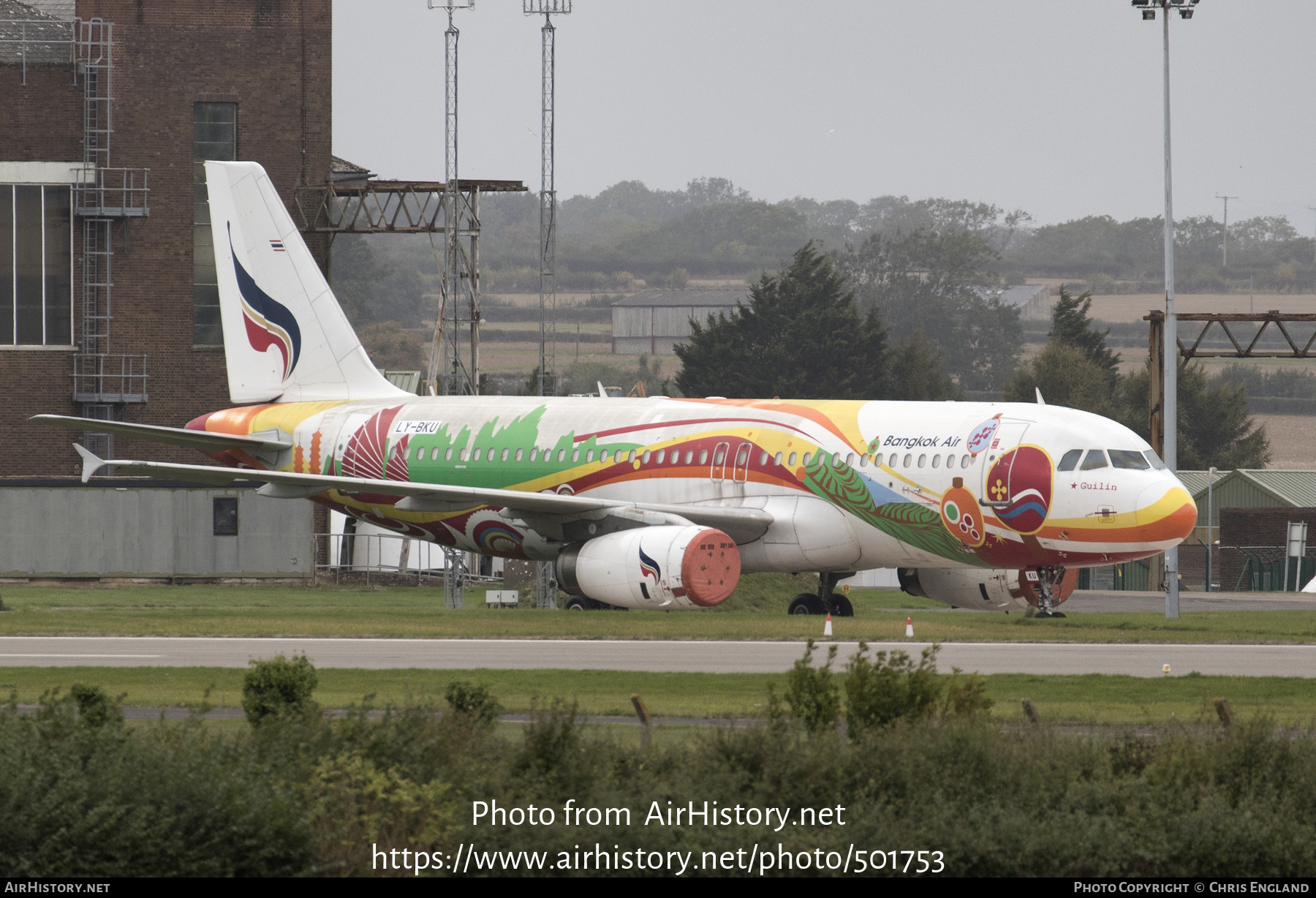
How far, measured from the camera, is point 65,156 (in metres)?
58.7

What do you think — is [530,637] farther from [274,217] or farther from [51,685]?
[274,217]

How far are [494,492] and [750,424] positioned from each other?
18.2 feet

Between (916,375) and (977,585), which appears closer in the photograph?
(977,585)

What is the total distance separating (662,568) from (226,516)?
2301 centimetres

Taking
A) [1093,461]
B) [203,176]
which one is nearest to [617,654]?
[1093,461]

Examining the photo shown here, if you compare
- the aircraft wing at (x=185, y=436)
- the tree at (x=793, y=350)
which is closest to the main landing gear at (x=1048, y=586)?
the aircraft wing at (x=185, y=436)

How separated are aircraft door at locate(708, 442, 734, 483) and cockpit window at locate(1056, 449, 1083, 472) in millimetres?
7280

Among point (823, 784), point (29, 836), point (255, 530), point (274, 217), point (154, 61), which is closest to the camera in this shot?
point (29, 836)

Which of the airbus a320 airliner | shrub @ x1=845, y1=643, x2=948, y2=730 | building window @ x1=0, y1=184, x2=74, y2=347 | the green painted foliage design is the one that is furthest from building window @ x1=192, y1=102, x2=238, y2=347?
shrub @ x1=845, y1=643, x2=948, y2=730

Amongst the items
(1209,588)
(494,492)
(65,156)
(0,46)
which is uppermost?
(0,46)

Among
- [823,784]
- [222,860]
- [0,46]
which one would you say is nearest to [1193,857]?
[823,784]

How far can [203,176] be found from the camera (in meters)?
58.6

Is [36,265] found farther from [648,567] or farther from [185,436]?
[648,567]

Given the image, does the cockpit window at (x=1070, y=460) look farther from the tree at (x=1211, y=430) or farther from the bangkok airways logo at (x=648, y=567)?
the tree at (x=1211, y=430)
